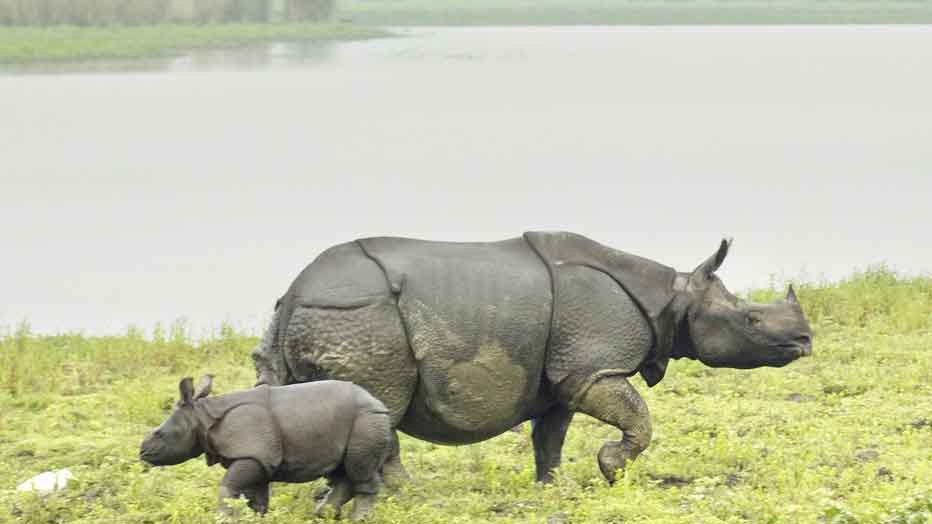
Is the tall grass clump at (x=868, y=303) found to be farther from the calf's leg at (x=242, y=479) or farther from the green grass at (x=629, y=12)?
the green grass at (x=629, y=12)

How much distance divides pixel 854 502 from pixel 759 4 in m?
86.2

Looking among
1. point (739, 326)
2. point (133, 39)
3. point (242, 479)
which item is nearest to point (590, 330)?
point (739, 326)

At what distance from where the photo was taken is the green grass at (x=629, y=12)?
265 ft

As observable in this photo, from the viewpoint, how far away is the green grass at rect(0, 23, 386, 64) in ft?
173

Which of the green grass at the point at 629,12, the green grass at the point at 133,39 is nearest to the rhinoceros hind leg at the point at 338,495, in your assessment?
the green grass at the point at 133,39

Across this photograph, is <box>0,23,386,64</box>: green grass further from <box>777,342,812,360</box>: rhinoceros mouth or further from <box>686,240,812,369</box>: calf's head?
<box>777,342,812,360</box>: rhinoceros mouth

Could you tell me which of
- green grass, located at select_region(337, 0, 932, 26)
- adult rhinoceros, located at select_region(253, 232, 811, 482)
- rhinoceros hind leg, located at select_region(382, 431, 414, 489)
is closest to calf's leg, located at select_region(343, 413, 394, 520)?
adult rhinoceros, located at select_region(253, 232, 811, 482)

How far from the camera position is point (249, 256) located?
917 inches

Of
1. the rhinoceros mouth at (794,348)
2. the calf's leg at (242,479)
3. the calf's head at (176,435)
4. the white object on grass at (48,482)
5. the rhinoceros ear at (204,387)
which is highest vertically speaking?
the rhinoceros ear at (204,387)

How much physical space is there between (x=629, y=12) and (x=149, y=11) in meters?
35.0

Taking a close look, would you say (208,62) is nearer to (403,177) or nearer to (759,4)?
(403,177)

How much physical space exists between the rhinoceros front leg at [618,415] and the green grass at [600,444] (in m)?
0.15

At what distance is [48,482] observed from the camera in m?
8.83

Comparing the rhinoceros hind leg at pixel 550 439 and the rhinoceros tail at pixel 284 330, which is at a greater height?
the rhinoceros tail at pixel 284 330
